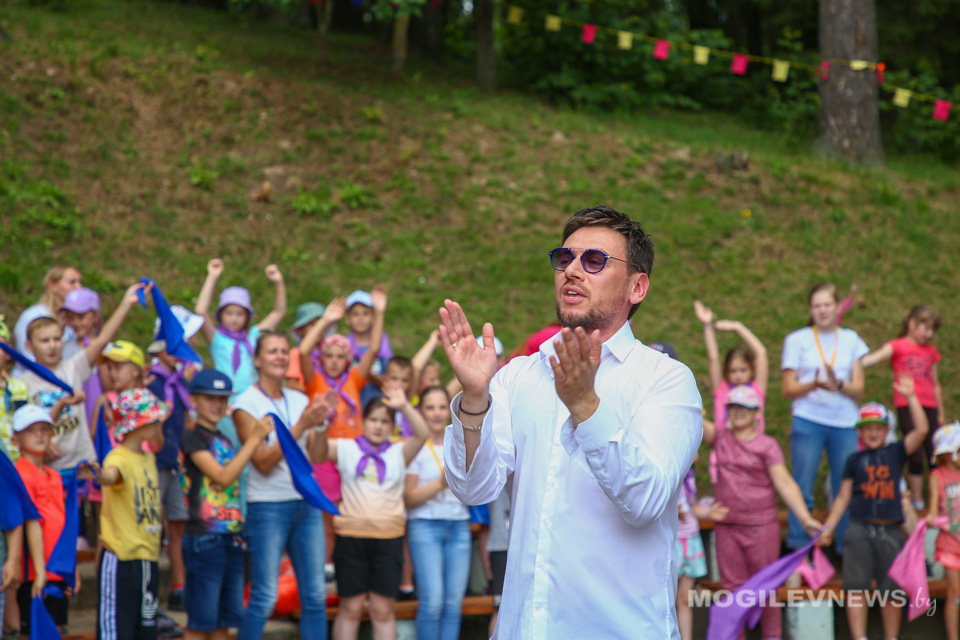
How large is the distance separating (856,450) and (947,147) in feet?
31.6

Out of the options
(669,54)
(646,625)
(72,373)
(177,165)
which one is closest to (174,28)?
(177,165)

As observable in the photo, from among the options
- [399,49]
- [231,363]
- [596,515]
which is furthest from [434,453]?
[399,49]

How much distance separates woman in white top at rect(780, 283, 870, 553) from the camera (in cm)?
668

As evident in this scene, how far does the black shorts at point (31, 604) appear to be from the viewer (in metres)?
4.77

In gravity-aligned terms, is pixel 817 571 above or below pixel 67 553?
below

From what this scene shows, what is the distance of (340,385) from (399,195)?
17.4 feet

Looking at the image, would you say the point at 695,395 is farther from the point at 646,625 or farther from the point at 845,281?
the point at 845,281

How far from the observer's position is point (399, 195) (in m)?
11.2

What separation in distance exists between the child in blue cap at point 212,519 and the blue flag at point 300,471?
0.08 meters

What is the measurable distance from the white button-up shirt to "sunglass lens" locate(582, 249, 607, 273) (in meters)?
0.31

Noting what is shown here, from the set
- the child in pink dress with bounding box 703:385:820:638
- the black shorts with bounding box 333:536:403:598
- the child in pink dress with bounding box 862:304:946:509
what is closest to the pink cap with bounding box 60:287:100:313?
the black shorts with bounding box 333:536:403:598

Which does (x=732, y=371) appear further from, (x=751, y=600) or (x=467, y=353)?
(x=467, y=353)

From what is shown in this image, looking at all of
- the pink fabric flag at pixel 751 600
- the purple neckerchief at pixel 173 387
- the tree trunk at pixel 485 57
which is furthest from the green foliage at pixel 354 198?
the pink fabric flag at pixel 751 600

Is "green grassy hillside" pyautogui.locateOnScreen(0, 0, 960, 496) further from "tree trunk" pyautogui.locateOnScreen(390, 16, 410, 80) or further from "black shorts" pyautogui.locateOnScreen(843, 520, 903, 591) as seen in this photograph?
"black shorts" pyautogui.locateOnScreen(843, 520, 903, 591)
